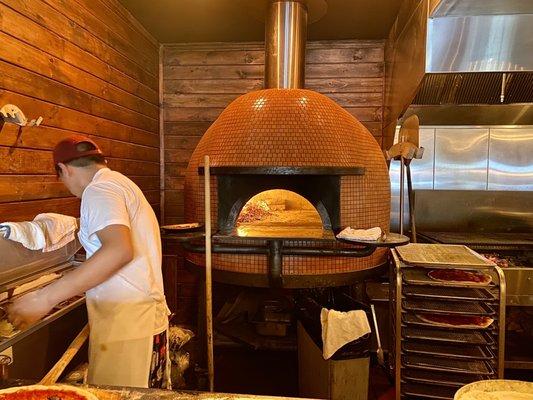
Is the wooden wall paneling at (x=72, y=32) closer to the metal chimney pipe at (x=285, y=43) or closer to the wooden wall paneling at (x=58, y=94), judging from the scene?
Result: the wooden wall paneling at (x=58, y=94)

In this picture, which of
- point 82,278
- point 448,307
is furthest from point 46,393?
point 448,307

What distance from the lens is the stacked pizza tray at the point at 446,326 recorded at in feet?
8.09

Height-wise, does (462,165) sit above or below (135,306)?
above

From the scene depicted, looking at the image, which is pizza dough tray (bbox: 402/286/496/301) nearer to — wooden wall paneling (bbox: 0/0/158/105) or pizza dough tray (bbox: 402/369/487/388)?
pizza dough tray (bbox: 402/369/487/388)

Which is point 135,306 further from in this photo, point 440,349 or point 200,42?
point 200,42

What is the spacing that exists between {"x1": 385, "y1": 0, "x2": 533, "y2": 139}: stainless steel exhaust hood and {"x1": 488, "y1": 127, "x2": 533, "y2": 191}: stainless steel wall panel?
2.27 feet

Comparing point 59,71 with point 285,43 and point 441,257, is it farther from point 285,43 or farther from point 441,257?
point 441,257

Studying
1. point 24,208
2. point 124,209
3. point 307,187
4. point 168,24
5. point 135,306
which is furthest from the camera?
A: point 168,24

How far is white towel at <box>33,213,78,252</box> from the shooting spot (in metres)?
2.20

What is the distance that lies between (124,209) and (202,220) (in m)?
1.33

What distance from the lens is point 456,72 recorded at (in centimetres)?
335

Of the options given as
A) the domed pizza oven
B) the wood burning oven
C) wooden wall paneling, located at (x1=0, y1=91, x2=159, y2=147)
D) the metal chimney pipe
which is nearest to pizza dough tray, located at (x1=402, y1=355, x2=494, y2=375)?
the domed pizza oven

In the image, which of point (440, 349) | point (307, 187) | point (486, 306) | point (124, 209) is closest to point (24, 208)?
point (124, 209)

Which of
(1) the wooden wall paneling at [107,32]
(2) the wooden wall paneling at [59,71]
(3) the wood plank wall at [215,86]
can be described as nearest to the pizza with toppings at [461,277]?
(3) the wood plank wall at [215,86]
